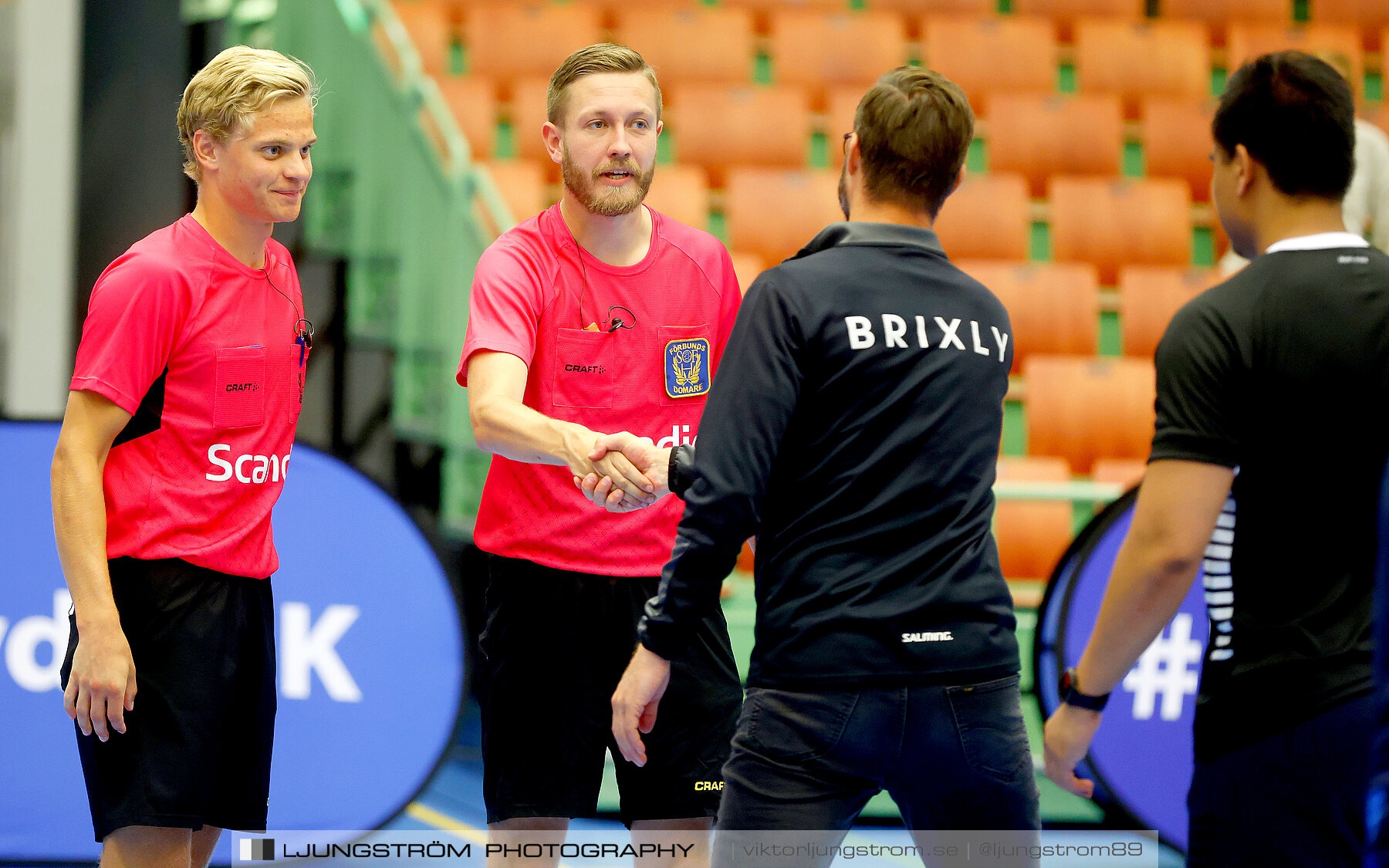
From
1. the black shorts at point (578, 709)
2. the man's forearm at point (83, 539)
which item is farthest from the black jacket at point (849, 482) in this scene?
the man's forearm at point (83, 539)

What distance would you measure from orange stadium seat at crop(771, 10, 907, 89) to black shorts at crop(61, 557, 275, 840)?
5825 millimetres

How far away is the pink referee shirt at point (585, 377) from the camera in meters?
2.55

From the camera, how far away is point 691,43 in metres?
7.51

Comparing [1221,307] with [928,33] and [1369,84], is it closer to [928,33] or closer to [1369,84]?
[928,33]

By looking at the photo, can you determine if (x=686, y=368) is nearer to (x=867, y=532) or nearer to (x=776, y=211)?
(x=867, y=532)

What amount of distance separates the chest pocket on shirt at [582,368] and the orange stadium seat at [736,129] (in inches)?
179

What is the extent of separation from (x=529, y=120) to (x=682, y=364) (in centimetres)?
465

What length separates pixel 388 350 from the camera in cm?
546

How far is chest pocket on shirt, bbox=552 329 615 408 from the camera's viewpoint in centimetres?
256

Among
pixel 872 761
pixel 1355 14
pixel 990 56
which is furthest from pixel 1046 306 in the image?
pixel 872 761

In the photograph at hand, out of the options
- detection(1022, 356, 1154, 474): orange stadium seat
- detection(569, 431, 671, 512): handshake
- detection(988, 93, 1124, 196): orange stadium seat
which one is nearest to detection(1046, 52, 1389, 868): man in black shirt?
detection(569, 431, 671, 512): handshake

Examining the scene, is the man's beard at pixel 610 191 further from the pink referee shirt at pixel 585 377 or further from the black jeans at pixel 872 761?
the black jeans at pixel 872 761

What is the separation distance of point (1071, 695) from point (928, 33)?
20.7ft

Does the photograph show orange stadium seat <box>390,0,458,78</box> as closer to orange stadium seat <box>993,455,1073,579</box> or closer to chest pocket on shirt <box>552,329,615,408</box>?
orange stadium seat <box>993,455,1073,579</box>
